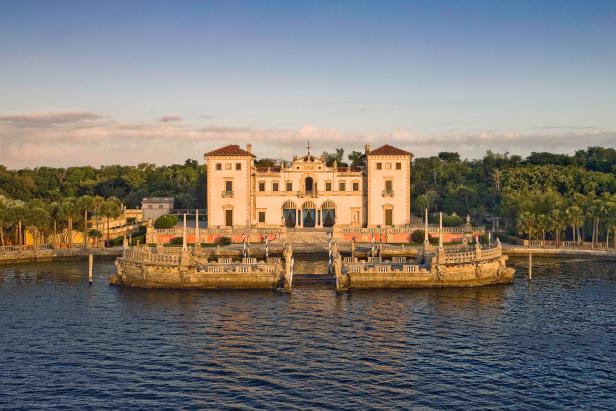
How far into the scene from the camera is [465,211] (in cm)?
11762

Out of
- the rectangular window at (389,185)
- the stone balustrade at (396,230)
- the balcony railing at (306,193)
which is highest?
the rectangular window at (389,185)

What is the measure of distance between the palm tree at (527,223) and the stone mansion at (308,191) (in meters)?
18.0

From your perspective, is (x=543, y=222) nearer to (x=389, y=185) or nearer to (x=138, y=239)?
(x=389, y=185)

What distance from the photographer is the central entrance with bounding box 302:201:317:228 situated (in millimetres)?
101125

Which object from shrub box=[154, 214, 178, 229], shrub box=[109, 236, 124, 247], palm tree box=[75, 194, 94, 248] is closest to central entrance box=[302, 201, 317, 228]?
shrub box=[154, 214, 178, 229]

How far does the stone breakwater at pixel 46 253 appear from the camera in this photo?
254 ft

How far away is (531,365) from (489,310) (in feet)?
43.9

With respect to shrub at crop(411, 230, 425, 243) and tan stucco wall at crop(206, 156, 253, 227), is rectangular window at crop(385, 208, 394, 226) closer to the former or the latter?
shrub at crop(411, 230, 425, 243)

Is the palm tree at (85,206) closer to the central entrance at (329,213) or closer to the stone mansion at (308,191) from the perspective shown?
the stone mansion at (308,191)

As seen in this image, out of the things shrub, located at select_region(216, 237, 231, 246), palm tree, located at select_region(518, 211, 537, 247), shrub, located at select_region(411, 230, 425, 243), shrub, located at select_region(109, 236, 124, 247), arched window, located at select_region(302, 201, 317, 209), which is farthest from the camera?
arched window, located at select_region(302, 201, 317, 209)

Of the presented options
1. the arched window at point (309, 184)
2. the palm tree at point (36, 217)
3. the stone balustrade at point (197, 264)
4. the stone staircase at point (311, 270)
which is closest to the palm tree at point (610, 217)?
the stone staircase at point (311, 270)

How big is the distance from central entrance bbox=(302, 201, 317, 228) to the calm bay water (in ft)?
152

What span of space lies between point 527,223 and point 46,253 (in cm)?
6423

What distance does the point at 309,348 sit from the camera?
37.4 metres
